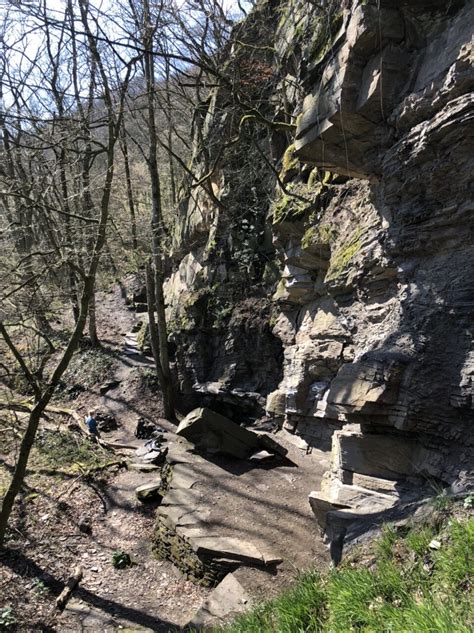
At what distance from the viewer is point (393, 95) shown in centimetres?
554

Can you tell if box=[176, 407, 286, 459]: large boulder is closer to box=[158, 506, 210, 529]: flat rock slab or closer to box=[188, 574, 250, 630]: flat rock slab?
box=[158, 506, 210, 529]: flat rock slab

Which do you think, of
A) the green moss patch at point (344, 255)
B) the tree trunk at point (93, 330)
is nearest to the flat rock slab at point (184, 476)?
the green moss patch at point (344, 255)

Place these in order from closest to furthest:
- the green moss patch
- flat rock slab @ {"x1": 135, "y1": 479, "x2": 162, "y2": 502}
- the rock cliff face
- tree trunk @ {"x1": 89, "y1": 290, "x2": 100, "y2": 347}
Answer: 1. the rock cliff face
2. the green moss patch
3. flat rock slab @ {"x1": 135, "y1": 479, "x2": 162, "y2": 502}
4. tree trunk @ {"x1": 89, "y1": 290, "x2": 100, "y2": 347}

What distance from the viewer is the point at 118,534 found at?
8125mm

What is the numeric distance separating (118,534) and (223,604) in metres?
3.48


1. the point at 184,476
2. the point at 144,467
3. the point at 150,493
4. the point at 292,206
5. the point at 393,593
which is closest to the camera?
the point at 393,593

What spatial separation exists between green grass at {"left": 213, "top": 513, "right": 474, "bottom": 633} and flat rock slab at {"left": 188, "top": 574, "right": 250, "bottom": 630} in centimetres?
127

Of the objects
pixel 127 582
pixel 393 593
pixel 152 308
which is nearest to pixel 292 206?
pixel 152 308

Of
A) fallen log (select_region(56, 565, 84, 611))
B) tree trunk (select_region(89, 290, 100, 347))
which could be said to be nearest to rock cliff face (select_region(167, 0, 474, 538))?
fallen log (select_region(56, 565, 84, 611))

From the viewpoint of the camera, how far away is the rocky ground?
6.11 metres

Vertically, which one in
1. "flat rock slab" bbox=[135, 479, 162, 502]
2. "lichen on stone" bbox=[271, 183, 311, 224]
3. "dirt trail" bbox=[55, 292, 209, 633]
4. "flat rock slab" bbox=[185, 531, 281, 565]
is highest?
"lichen on stone" bbox=[271, 183, 311, 224]

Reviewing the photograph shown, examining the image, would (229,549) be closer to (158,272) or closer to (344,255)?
(344,255)

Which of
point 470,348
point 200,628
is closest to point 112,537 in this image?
point 200,628

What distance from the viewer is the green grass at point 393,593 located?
2.63 meters
